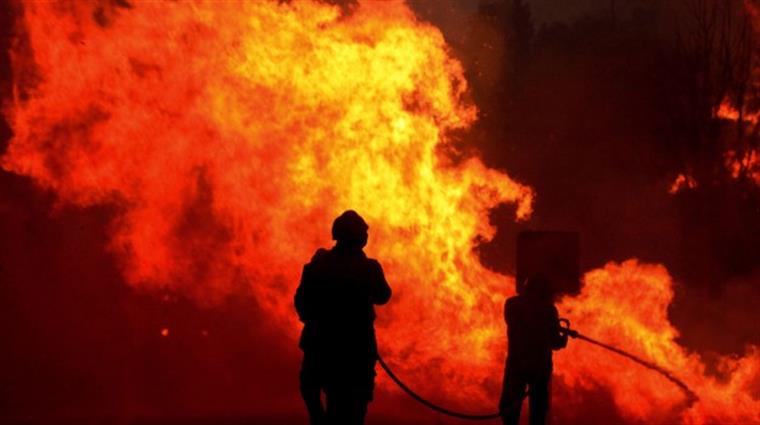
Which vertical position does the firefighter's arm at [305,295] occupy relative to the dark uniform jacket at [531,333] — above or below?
below

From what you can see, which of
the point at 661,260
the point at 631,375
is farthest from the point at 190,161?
the point at 661,260

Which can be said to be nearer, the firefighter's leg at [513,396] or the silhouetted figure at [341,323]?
the silhouetted figure at [341,323]

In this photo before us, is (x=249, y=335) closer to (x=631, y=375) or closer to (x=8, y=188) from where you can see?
(x=8, y=188)

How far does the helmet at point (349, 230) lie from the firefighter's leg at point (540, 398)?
2.94m

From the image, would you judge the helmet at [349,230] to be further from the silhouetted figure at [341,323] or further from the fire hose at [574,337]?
the fire hose at [574,337]

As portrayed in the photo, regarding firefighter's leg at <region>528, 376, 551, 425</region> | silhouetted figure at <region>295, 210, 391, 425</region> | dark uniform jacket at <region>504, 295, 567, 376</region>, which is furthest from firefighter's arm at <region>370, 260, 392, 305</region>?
firefighter's leg at <region>528, 376, 551, 425</region>

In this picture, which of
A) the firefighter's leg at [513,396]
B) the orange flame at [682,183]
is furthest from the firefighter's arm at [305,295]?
the orange flame at [682,183]

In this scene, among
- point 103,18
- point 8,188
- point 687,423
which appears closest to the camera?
point 687,423

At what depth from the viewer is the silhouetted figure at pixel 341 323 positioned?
21.0ft

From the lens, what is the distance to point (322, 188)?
11.8m

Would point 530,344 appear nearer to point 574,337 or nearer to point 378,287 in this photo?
point 574,337

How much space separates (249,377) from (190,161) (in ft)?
10.3

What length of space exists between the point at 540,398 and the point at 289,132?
16.4 feet

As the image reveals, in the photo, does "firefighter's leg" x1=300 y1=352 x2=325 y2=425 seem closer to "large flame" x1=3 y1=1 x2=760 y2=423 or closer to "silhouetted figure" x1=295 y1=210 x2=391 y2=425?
"silhouetted figure" x1=295 y1=210 x2=391 y2=425
